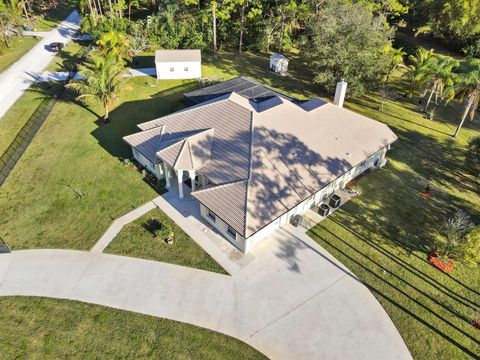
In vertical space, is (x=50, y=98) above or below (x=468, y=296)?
above

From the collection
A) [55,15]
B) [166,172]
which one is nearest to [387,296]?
[166,172]

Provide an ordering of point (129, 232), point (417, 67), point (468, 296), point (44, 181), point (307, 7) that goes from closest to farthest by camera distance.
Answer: point (468, 296), point (129, 232), point (44, 181), point (417, 67), point (307, 7)

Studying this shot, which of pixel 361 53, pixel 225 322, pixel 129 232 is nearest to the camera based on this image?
pixel 225 322

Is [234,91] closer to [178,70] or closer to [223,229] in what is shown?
[178,70]

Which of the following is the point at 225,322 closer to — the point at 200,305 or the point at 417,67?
the point at 200,305

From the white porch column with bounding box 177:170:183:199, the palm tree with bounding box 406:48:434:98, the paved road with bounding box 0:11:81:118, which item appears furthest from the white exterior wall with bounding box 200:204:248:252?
the palm tree with bounding box 406:48:434:98

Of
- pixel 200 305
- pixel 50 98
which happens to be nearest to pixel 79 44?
pixel 50 98
